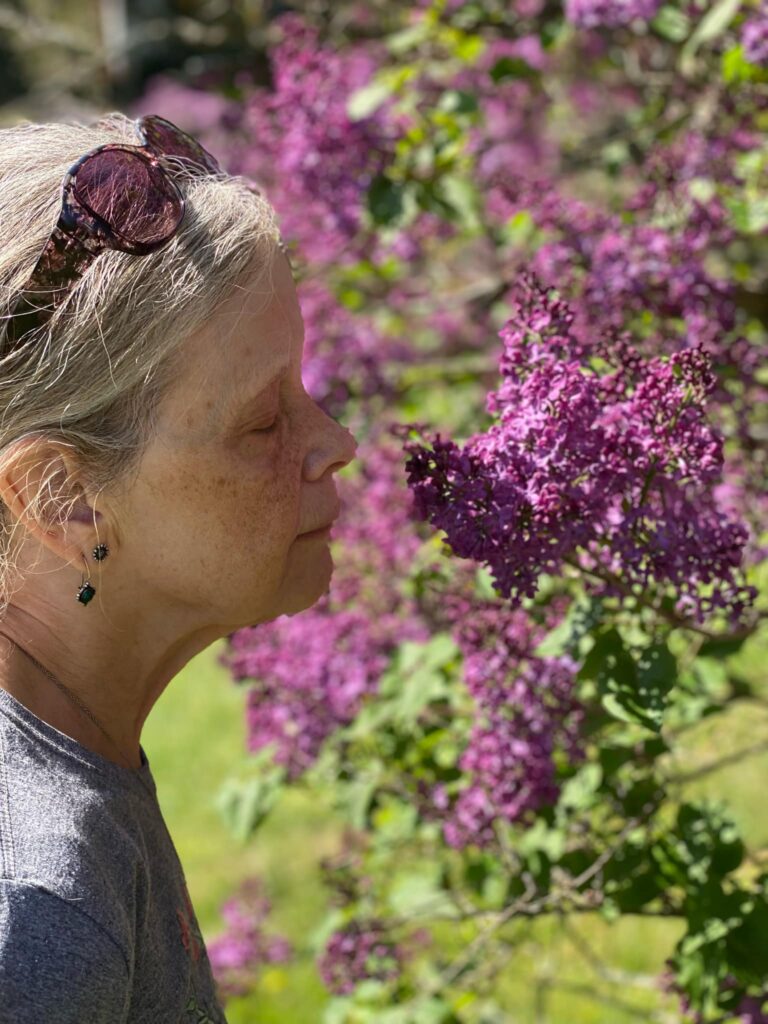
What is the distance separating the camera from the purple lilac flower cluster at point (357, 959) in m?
2.82

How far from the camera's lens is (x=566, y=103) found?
16.7 feet

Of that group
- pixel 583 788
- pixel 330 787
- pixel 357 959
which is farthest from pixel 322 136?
pixel 357 959

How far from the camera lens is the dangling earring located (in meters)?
1.61

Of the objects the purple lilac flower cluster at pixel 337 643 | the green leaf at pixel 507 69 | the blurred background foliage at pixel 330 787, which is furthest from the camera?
the green leaf at pixel 507 69

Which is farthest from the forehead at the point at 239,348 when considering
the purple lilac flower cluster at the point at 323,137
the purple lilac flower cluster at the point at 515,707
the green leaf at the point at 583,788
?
the purple lilac flower cluster at the point at 323,137

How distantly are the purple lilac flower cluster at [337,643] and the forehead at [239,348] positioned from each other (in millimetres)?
1158

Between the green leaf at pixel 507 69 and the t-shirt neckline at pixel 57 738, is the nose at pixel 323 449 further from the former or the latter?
the green leaf at pixel 507 69

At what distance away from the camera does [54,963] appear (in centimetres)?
130

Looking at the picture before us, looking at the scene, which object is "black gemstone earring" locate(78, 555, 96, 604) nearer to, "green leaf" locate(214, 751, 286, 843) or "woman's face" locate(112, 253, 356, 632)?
"woman's face" locate(112, 253, 356, 632)

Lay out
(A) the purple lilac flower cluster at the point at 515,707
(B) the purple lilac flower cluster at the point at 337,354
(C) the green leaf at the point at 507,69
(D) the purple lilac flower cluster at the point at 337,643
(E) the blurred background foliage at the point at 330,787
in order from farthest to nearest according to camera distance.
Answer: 1. (B) the purple lilac flower cluster at the point at 337,354
2. (C) the green leaf at the point at 507,69
3. (E) the blurred background foliage at the point at 330,787
4. (D) the purple lilac flower cluster at the point at 337,643
5. (A) the purple lilac flower cluster at the point at 515,707

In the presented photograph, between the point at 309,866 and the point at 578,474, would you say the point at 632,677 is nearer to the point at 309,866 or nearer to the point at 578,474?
the point at 578,474

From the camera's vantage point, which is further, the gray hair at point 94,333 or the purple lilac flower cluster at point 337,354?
the purple lilac flower cluster at point 337,354

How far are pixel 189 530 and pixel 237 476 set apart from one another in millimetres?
89

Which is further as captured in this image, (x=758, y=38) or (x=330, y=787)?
(x=330, y=787)
